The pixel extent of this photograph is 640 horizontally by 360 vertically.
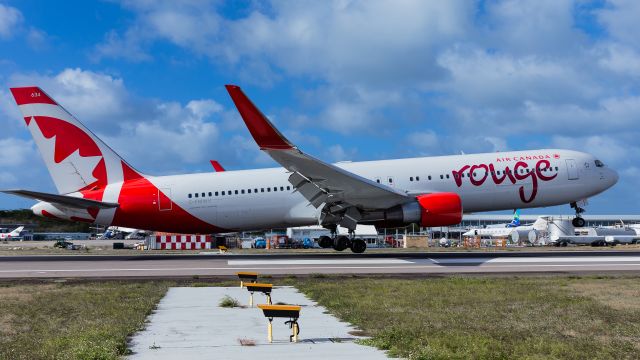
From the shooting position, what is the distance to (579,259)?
98.9ft

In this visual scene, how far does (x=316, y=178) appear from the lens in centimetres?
3073

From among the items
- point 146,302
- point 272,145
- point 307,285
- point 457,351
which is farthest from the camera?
point 272,145

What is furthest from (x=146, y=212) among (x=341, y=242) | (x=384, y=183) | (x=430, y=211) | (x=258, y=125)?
(x=430, y=211)

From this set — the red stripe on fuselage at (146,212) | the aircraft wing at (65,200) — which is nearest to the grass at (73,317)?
the aircraft wing at (65,200)

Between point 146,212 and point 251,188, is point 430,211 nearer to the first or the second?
point 251,188

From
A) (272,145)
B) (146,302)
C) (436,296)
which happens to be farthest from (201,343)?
(272,145)

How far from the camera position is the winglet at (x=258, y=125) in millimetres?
27688

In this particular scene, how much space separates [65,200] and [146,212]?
4120 mm

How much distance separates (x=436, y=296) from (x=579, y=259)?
55.5 feet

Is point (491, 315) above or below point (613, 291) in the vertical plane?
below

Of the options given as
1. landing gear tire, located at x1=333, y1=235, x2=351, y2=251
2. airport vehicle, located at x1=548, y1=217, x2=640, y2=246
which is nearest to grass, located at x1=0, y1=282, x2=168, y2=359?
landing gear tire, located at x1=333, y1=235, x2=351, y2=251

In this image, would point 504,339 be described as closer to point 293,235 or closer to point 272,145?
point 272,145

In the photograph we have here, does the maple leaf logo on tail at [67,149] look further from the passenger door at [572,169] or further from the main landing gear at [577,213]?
the main landing gear at [577,213]

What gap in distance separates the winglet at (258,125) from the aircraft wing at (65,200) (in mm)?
10033
